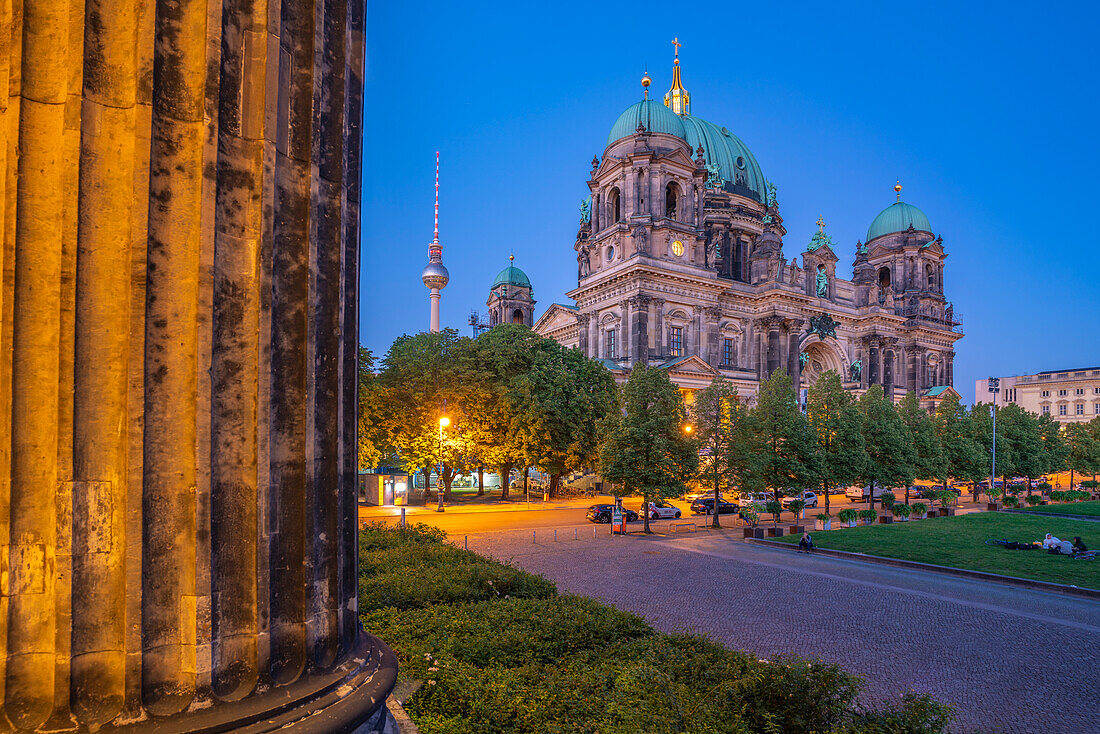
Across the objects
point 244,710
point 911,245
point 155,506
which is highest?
point 911,245

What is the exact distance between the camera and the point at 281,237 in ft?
15.4

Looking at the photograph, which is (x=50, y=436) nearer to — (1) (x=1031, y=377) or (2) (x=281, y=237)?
(2) (x=281, y=237)

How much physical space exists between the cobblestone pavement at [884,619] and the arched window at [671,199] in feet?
141

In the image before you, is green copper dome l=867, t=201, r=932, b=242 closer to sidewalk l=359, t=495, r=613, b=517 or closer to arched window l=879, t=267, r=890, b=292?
arched window l=879, t=267, r=890, b=292

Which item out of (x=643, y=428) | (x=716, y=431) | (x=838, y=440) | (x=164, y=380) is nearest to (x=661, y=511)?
(x=716, y=431)

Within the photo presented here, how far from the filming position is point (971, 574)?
20953mm

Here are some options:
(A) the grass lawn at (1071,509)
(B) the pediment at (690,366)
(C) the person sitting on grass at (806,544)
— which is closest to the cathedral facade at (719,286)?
(B) the pediment at (690,366)

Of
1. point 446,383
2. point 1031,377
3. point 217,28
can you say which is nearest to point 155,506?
point 217,28

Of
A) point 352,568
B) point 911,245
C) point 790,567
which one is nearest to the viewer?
point 352,568

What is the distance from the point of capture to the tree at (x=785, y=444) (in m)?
34.8

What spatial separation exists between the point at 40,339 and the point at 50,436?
63 cm

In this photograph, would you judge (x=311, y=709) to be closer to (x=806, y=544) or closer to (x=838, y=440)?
(x=806, y=544)

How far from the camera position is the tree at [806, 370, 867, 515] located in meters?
37.9

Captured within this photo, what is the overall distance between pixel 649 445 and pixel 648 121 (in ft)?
138
